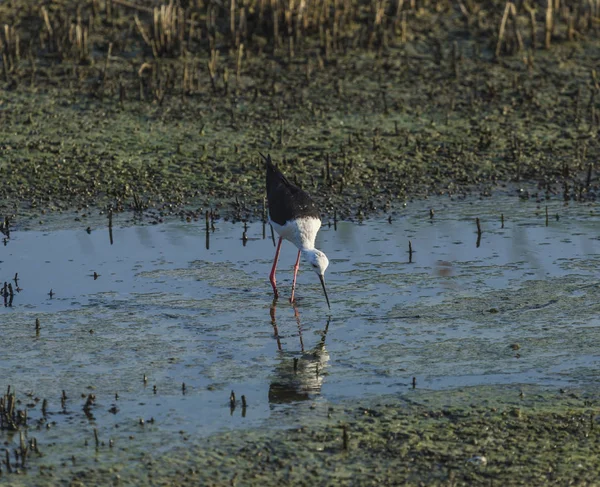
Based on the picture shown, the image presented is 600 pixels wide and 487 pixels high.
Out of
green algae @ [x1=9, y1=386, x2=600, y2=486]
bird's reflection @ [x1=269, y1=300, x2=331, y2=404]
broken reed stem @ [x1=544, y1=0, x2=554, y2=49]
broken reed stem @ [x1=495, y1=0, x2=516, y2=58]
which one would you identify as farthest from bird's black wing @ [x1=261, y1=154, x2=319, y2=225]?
broken reed stem @ [x1=544, y1=0, x2=554, y2=49]

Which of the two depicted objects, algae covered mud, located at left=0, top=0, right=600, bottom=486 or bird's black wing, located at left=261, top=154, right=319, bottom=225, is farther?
bird's black wing, located at left=261, top=154, right=319, bottom=225

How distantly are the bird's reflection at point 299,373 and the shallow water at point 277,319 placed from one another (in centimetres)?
1

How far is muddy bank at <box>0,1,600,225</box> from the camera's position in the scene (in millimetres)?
10570

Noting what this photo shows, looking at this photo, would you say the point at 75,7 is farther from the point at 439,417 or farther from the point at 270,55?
the point at 439,417

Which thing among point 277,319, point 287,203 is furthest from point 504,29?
point 277,319

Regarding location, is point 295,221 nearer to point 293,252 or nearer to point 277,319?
point 277,319

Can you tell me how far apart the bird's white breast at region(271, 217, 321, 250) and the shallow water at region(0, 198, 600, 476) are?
0.35 meters

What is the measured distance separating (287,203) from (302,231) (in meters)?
0.28

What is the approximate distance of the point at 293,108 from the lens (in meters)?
12.1

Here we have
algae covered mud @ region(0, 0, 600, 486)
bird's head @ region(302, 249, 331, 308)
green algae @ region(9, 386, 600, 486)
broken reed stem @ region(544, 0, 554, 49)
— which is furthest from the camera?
broken reed stem @ region(544, 0, 554, 49)

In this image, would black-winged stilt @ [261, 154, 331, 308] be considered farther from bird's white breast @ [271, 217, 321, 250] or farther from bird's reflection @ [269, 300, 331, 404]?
bird's reflection @ [269, 300, 331, 404]

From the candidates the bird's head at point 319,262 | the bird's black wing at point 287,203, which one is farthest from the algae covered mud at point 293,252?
the bird's black wing at point 287,203

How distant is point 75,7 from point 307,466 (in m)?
9.61

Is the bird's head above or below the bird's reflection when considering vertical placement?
above
